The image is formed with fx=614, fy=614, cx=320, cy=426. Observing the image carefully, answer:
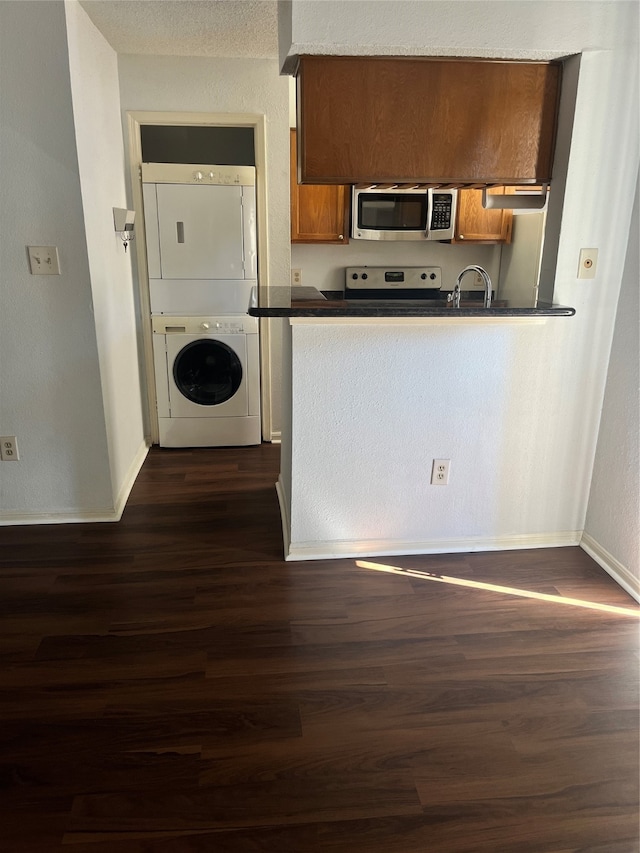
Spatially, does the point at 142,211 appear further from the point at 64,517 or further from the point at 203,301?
the point at 64,517

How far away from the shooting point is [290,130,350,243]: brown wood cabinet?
14.1 ft

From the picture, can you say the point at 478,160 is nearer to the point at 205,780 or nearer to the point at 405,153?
the point at 405,153

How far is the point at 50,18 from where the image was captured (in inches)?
95.2

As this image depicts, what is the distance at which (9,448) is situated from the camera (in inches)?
114

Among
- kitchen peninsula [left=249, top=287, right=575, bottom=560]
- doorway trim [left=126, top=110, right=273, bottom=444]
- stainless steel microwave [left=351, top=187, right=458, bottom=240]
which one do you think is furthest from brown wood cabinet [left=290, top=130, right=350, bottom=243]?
kitchen peninsula [left=249, top=287, right=575, bottom=560]

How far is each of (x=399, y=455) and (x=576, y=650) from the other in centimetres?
99

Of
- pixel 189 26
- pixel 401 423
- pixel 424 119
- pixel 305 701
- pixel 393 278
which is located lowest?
pixel 305 701

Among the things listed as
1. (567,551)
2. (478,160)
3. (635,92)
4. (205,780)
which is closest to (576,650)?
(567,551)

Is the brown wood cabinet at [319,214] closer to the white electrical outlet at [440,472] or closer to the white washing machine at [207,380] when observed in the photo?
the white washing machine at [207,380]

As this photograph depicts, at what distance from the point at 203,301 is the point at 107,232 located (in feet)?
2.83

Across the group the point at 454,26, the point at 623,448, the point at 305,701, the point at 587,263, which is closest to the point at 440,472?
the point at 623,448

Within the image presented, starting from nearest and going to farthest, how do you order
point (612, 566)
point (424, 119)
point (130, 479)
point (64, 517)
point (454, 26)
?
point (454, 26)
point (424, 119)
point (612, 566)
point (64, 517)
point (130, 479)

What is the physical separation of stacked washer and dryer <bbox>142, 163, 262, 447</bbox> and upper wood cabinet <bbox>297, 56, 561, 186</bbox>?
137 cm

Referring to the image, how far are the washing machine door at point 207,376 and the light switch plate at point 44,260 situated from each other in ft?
4.02
